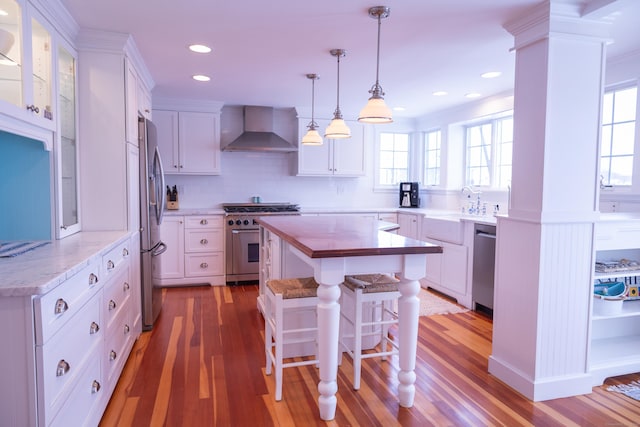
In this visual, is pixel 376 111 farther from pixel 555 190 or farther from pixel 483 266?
pixel 483 266

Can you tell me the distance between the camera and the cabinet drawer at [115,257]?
2207mm

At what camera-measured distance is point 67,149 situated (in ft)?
8.57

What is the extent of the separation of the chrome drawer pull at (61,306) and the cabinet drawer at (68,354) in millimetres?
85

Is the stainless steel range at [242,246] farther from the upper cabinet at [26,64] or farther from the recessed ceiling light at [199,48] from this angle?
the upper cabinet at [26,64]

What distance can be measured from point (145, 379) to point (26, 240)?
1.08 meters

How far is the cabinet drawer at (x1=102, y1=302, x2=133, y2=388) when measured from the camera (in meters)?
2.21

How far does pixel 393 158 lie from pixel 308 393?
4506mm

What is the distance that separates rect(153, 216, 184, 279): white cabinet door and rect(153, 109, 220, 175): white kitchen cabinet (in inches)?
27.1

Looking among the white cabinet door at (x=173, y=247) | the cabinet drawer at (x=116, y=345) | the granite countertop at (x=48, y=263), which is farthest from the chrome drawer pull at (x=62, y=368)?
the white cabinet door at (x=173, y=247)

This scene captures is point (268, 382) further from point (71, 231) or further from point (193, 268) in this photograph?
point (193, 268)

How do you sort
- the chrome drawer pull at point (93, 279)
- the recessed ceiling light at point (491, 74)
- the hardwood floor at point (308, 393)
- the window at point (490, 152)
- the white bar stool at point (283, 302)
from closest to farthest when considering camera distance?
the chrome drawer pull at point (93, 279)
the hardwood floor at point (308, 393)
the white bar stool at point (283, 302)
the recessed ceiling light at point (491, 74)
the window at point (490, 152)

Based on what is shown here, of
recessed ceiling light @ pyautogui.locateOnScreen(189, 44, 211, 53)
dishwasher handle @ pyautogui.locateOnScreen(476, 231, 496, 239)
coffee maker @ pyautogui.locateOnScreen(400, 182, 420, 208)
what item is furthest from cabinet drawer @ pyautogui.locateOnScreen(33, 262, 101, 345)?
coffee maker @ pyautogui.locateOnScreen(400, 182, 420, 208)

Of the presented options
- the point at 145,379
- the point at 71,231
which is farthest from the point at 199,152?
the point at 145,379

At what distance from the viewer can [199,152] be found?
5137mm
